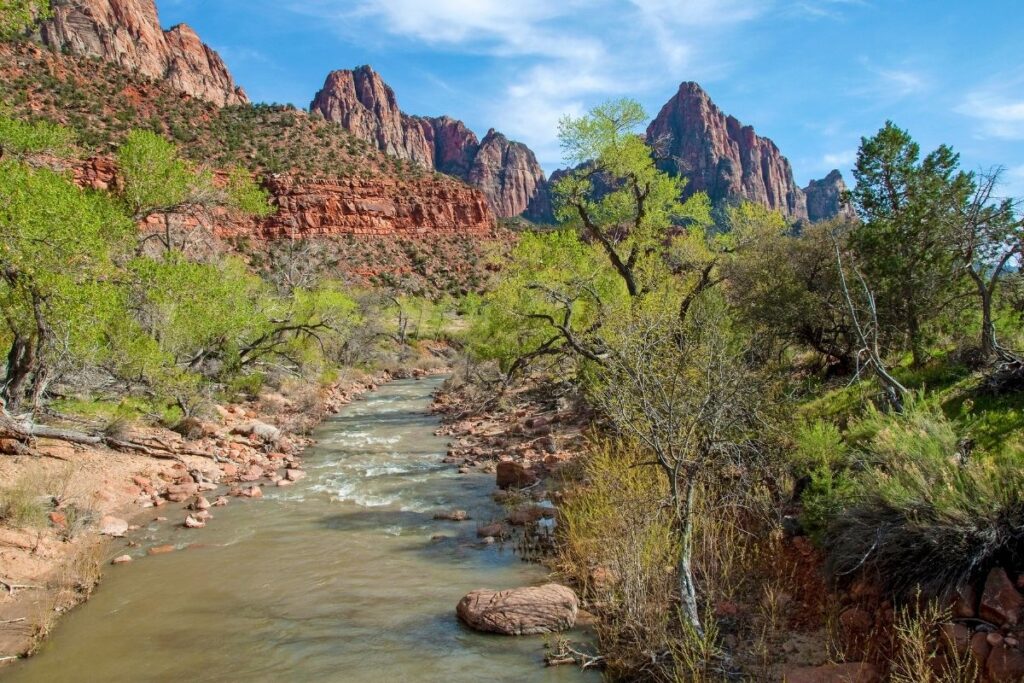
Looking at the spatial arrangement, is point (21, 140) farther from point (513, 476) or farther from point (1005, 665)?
point (1005, 665)

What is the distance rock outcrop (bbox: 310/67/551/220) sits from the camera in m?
148

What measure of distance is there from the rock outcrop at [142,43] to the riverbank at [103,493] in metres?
65.9

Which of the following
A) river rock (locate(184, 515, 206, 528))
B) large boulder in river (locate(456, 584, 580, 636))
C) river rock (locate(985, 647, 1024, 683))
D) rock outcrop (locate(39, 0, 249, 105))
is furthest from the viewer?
rock outcrop (locate(39, 0, 249, 105))

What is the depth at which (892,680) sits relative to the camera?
404cm

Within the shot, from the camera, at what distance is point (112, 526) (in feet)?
31.1

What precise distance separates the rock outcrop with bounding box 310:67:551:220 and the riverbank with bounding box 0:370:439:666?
141 metres

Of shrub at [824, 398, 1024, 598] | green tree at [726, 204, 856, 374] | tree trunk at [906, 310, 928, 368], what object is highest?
green tree at [726, 204, 856, 374]

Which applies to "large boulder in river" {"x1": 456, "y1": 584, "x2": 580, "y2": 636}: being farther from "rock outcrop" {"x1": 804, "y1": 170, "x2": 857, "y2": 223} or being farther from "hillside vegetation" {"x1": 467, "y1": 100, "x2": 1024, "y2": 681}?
"rock outcrop" {"x1": 804, "y1": 170, "x2": 857, "y2": 223}

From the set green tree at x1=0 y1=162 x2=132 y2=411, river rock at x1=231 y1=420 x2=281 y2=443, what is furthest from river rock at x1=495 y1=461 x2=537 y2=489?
green tree at x1=0 y1=162 x2=132 y2=411

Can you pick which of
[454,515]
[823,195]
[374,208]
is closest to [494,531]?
[454,515]

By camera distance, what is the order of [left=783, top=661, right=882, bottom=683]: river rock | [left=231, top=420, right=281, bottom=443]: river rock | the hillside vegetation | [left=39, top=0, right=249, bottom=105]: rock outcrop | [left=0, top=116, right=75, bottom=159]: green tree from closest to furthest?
[left=783, top=661, right=882, bottom=683]: river rock → the hillside vegetation → [left=0, top=116, right=75, bottom=159]: green tree → [left=231, top=420, right=281, bottom=443]: river rock → [left=39, top=0, right=249, bottom=105]: rock outcrop

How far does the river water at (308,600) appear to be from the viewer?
19.0ft

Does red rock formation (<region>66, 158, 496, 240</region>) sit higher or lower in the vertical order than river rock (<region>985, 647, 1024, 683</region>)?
higher

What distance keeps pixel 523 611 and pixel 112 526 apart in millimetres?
7091
